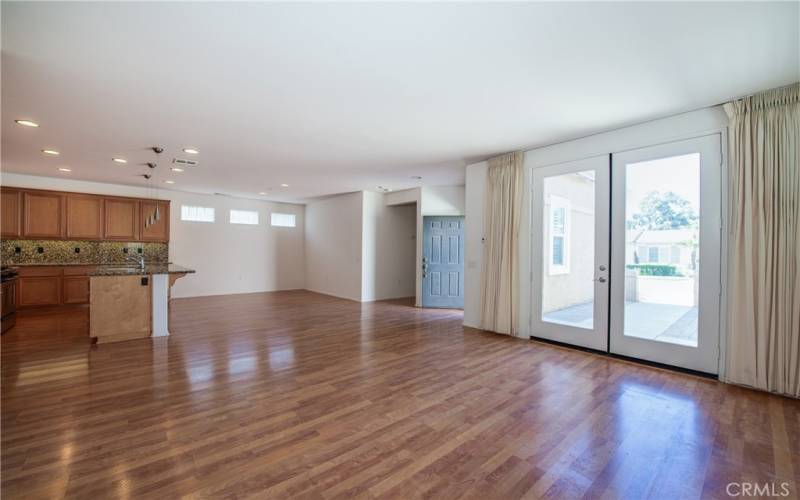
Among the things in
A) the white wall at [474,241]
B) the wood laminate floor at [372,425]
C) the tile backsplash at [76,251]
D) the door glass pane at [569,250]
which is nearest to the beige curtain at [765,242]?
the wood laminate floor at [372,425]

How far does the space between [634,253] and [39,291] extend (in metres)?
10.6

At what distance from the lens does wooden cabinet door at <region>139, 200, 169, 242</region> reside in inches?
328

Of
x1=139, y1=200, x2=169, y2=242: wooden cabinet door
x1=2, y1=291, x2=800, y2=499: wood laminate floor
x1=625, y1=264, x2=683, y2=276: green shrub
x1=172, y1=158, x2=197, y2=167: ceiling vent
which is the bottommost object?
x1=2, y1=291, x2=800, y2=499: wood laminate floor

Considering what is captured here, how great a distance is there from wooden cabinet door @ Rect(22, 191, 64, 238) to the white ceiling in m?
3.17

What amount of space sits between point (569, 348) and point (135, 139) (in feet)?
21.4

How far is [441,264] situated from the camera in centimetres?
802

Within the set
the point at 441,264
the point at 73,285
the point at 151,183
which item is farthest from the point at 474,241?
the point at 73,285

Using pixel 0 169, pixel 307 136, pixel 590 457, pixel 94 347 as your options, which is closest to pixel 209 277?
pixel 0 169

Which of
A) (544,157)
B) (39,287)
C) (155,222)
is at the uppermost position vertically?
(544,157)

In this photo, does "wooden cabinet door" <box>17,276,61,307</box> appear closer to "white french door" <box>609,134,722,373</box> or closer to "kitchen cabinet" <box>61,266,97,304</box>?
"kitchen cabinet" <box>61,266,97,304</box>

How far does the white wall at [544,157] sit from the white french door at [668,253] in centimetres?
12

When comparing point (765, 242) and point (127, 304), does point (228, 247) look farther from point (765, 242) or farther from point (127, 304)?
point (765, 242)

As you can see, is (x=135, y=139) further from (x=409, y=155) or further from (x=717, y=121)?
(x=717, y=121)

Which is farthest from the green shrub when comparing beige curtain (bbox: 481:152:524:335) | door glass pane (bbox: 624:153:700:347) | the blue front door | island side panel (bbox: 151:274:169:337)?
island side panel (bbox: 151:274:169:337)
